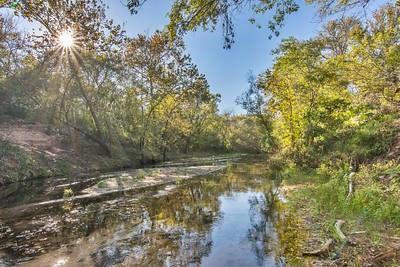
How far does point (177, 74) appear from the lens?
35.0 meters

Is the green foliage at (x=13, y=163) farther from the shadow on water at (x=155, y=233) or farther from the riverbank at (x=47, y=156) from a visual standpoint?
the shadow on water at (x=155, y=233)

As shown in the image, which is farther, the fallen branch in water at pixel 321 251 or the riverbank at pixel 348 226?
the fallen branch in water at pixel 321 251

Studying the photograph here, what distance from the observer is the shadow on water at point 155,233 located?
270 inches

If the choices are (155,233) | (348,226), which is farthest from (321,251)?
(155,233)

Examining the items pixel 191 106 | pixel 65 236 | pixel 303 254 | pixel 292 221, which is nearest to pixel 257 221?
pixel 292 221

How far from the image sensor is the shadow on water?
6859mm

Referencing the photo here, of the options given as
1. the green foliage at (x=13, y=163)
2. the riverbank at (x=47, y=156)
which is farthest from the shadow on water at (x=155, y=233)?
the riverbank at (x=47, y=156)

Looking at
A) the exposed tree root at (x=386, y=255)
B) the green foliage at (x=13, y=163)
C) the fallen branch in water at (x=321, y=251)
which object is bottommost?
the fallen branch in water at (x=321, y=251)

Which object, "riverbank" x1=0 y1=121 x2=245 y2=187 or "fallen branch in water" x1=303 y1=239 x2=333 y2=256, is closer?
"fallen branch in water" x1=303 y1=239 x2=333 y2=256

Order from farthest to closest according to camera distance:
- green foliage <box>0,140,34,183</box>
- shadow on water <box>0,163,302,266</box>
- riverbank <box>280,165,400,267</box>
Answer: green foliage <box>0,140,34,183</box>
shadow on water <box>0,163,302,266</box>
riverbank <box>280,165,400,267</box>

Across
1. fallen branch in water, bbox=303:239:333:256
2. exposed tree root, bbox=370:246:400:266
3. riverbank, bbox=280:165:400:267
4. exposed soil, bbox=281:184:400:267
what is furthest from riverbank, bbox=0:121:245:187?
exposed tree root, bbox=370:246:400:266

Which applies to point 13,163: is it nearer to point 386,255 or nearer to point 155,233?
point 155,233

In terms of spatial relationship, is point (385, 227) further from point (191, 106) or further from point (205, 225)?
point (191, 106)

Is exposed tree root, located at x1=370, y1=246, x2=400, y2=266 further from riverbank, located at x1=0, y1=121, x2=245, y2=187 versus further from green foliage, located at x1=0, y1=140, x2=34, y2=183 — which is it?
green foliage, located at x1=0, y1=140, x2=34, y2=183
